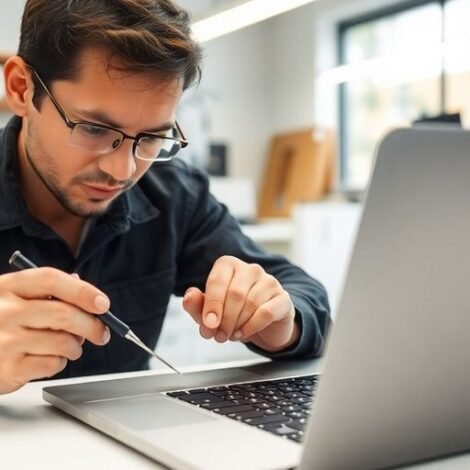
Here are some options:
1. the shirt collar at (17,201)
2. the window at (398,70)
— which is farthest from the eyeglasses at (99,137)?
the window at (398,70)

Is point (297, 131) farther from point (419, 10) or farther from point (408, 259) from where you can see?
point (408, 259)

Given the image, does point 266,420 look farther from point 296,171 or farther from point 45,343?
point 296,171

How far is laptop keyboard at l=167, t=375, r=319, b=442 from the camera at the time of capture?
2.00 feet

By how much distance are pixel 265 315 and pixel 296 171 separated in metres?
3.37

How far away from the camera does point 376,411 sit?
1.61ft

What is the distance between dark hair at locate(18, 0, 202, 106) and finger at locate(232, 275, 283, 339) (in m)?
0.37

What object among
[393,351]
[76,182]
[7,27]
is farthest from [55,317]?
[7,27]

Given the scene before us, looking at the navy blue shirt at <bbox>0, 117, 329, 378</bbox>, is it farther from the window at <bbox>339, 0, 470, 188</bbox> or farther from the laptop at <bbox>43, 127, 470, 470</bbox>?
the window at <bbox>339, 0, 470, 188</bbox>

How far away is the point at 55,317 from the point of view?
0.68 m

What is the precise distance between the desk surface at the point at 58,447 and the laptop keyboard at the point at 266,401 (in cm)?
10

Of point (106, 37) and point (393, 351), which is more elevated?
point (106, 37)

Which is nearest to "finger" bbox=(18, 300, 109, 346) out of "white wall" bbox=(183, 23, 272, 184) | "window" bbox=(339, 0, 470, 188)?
"window" bbox=(339, 0, 470, 188)

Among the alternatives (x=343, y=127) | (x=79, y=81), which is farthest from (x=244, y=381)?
(x=343, y=127)

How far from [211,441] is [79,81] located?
641mm
